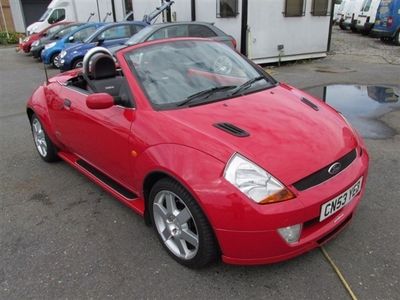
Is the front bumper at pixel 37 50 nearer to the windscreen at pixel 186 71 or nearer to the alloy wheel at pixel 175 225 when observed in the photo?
the windscreen at pixel 186 71

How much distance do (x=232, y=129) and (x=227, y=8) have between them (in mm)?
10354

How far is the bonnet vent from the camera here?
99.2 inches

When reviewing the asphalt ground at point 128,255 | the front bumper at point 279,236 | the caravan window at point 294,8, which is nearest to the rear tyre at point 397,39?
the caravan window at point 294,8

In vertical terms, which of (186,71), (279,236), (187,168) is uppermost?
(186,71)

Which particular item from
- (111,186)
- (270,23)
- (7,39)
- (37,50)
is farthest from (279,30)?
(7,39)

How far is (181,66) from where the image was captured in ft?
10.6

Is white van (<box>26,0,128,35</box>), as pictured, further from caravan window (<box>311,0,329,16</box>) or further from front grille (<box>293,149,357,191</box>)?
front grille (<box>293,149,357,191</box>)

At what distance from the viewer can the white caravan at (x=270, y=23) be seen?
11.9m

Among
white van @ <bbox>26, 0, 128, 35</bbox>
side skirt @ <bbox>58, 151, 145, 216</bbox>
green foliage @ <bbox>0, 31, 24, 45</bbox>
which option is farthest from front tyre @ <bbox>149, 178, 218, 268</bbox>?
green foliage @ <bbox>0, 31, 24, 45</bbox>

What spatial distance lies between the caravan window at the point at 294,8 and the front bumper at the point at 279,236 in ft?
35.6

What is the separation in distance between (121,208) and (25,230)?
0.85m

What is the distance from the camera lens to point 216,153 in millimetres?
2359

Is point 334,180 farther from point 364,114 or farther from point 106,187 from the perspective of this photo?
point 364,114

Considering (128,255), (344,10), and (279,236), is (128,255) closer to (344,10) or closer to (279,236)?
(279,236)
